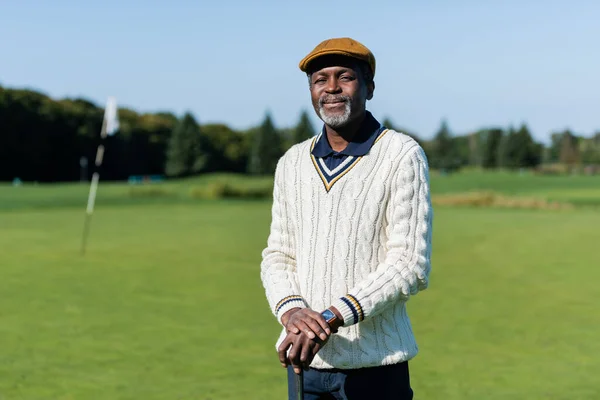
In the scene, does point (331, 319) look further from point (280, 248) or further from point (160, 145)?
point (160, 145)

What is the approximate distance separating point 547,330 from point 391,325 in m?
5.97

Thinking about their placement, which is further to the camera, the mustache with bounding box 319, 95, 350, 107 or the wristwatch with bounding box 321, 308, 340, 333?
the mustache with bounding box 319, 95, 350, 107

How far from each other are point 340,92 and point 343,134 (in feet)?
0.47

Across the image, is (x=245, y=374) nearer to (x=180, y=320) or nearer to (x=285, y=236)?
(x=180, y=320)

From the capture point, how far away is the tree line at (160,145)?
186ft

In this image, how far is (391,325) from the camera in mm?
2619

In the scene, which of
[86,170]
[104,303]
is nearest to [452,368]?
[104,303]

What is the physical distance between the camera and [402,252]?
2480 millimetres

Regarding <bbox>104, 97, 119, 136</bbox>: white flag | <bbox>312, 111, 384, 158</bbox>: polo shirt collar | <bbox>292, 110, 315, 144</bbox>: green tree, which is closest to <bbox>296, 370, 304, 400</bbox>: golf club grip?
<bbox>312, 111, 384, 158</bbox>: polo shirt collar

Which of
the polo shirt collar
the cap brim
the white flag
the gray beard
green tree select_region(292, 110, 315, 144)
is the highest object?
green tree select_region(292, 110, 315, 144)

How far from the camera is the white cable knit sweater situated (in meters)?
2.47

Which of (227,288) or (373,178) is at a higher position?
(373,178)

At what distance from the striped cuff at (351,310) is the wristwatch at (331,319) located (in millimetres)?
27

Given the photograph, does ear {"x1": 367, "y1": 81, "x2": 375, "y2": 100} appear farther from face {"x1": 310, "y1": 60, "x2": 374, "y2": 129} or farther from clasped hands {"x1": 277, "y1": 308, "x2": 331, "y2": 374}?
clasped hands {"x1": 277, "y1": 308, "x2": 331, "y2": 374}
